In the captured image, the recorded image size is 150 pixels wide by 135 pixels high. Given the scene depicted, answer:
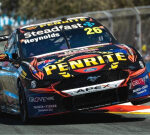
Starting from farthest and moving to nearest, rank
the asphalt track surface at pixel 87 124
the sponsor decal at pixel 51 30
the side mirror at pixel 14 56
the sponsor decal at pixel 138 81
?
the sponsor decal at pixel 51 30, the side mirror at pixel 14 56, the sponsor decal at pixel 138 81, the asphalt track surface at pixel 87 124

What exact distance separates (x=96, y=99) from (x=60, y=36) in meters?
1.98

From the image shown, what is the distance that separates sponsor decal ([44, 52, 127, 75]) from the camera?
349 inches

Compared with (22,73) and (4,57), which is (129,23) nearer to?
(4,57)

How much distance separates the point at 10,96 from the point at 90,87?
6.56ft

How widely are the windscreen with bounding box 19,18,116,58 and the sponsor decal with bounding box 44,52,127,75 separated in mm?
1200

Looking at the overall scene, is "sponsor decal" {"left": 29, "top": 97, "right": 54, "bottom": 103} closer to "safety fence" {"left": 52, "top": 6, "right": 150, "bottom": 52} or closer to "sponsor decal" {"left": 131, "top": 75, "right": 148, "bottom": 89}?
"sponsor decal" {"left": 131, "top": 75, "right": 148, "bottom": 89}

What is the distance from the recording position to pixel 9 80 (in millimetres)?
10219

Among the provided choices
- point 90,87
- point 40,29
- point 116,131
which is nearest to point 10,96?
point 40,29

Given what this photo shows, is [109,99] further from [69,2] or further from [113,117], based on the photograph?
[69,2]

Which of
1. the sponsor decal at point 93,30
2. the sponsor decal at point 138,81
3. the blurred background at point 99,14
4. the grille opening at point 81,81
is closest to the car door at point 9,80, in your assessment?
the grille opening at point 81,81

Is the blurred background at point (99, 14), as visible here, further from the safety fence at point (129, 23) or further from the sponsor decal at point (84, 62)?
the sponsor decal at point (84, 62)

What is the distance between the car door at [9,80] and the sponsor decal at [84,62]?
929mm

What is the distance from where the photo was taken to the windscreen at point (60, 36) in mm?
10297

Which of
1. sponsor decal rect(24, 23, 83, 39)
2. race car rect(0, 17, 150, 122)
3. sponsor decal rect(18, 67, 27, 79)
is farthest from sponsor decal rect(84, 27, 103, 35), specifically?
sponsor decal rect(18, 67, 27, 79)
